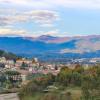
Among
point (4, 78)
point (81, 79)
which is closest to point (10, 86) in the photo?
point (4, 78)

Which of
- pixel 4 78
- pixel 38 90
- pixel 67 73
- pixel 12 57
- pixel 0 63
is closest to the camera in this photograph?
pixel 38 90

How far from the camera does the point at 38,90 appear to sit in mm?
30844

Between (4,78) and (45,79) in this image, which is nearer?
(45,79)

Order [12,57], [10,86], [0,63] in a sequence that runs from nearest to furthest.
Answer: [10,86] → [0,63] → [12,57]

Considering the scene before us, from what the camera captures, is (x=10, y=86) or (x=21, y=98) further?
(x=10, y=86)

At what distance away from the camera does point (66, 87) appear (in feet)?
105

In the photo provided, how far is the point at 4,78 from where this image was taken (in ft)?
159

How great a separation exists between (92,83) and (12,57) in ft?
166

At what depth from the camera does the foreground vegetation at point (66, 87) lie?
89.5 feet

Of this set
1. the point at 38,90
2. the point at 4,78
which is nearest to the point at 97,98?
the point at 38,90

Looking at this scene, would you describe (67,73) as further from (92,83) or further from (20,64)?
(20,64)

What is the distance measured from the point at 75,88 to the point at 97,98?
4.95 m

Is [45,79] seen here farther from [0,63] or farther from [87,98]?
[0,63]

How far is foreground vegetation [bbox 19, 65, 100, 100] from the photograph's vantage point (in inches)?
1074
